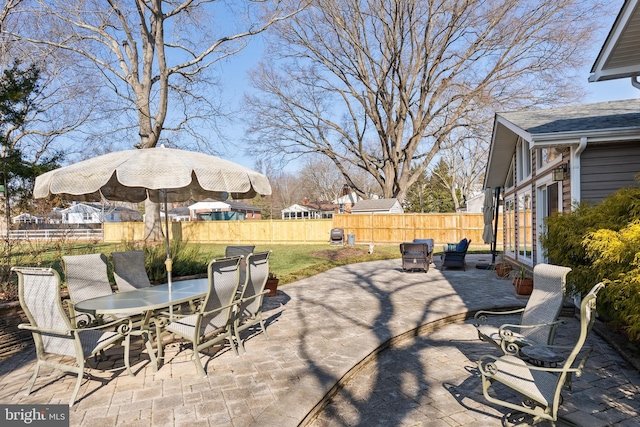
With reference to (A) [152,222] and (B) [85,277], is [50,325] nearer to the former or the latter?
(B) [85,277]

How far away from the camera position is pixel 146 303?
12.3 feet

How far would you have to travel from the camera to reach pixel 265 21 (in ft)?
49.5

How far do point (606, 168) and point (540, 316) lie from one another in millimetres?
4072

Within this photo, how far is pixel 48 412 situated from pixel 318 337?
9.15ft

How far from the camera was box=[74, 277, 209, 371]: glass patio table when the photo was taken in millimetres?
3490

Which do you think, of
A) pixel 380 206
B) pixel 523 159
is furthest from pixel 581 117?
pixel 380 206

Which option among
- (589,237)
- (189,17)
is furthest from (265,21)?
(589,237)

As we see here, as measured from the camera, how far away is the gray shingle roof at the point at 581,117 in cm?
617

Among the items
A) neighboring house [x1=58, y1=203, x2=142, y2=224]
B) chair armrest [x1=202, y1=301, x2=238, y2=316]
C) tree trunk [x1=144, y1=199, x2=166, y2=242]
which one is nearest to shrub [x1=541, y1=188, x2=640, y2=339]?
chair armrest [x1=202, y1=301, x2=238, y2=316]

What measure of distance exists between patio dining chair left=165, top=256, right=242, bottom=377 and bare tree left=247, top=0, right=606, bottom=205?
20825mm

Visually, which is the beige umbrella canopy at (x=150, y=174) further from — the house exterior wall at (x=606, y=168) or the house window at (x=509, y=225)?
the house window at (x=509, y=225)

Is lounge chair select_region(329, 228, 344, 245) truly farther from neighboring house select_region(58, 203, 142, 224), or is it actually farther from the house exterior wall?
the house exterior wall

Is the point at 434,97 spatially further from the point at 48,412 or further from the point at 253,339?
the point at 48,412

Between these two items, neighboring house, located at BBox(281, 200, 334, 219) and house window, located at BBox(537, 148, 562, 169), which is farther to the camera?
neighboring house, located at BBox(281, 200, 334, 219)
